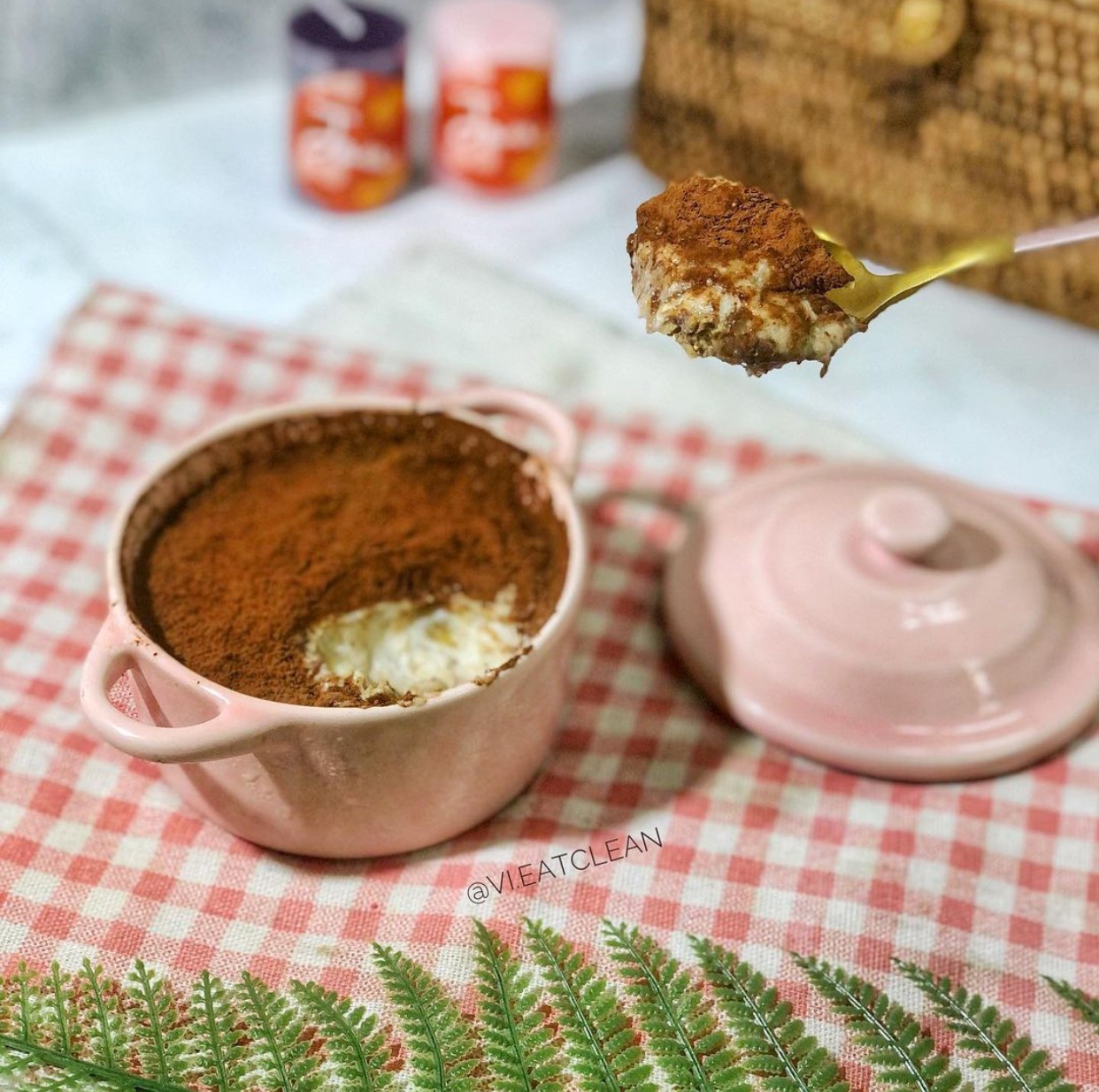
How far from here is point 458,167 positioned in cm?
165

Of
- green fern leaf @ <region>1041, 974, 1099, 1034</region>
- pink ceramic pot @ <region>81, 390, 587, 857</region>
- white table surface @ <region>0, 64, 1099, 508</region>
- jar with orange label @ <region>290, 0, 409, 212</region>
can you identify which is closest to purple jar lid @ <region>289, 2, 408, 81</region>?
jar with orange label @ <region>290, 0, 409, 212</region>

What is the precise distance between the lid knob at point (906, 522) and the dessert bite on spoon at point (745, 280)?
22 cm

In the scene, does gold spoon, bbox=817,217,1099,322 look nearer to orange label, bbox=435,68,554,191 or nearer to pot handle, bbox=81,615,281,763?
pot handle, bbox=81,615,281,763

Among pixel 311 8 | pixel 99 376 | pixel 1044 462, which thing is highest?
pixel 311 8

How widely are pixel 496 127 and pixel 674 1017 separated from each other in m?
1.10

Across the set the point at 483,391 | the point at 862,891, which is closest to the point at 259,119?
the point at 483,391

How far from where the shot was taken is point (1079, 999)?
83 cm

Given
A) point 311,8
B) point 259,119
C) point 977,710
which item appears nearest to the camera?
point 977,710

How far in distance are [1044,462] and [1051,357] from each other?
6.3 inches

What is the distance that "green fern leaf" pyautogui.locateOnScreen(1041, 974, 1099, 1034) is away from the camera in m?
0.82

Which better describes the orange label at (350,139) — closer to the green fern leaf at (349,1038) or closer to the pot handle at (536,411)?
the pot handle at (536,411)

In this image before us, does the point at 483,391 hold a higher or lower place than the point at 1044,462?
higher

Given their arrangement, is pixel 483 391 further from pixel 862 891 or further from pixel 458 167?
pixel 458 167

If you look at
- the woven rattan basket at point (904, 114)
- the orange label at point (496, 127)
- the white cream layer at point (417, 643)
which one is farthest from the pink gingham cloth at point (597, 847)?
the orange label at point (496, 127)
